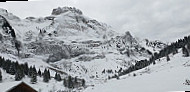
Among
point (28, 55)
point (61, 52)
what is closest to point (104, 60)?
point (61, 52)

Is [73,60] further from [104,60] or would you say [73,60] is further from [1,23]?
[1,23]

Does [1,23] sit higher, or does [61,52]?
[1,23]

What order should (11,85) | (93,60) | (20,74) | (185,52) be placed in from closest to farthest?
(11,85)
(20,74)
(185,52)
(93,60)

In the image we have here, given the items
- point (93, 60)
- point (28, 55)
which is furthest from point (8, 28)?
point (93, 60)

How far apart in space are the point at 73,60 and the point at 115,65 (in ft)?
122

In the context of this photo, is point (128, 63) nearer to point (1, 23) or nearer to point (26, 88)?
point (1, 23)

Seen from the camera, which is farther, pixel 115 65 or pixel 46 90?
pixel 115 65

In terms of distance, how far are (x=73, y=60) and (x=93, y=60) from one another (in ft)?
58.3

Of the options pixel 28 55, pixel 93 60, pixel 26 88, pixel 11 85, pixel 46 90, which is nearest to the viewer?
pixel 11 85

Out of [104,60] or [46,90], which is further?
[104,60]

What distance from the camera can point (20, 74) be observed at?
65.1 m

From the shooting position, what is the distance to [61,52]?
632 feet

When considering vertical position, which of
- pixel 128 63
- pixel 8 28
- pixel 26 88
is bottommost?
pixel 128 63

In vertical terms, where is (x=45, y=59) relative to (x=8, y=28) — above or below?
below
